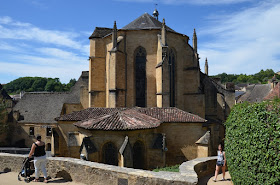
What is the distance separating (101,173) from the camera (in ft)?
23.3

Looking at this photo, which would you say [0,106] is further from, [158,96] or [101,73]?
[158,96]

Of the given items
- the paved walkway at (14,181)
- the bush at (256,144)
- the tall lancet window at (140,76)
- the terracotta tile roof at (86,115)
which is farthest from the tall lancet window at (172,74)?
the paved walkway at (14,181)

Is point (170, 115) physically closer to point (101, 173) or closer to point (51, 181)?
point (101, 173)

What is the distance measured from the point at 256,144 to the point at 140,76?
17.8m

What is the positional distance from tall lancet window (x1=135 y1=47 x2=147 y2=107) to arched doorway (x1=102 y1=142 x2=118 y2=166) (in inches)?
414

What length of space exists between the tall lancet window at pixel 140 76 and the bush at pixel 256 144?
15926 millimetres

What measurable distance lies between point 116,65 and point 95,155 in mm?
10890

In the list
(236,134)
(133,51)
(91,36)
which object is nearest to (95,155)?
(236,134)

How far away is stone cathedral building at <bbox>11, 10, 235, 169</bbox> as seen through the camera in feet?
43.2

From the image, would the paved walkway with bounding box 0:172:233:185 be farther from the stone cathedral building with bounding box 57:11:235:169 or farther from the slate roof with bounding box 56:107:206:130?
the slate roof with bounding box 56:107:206:130

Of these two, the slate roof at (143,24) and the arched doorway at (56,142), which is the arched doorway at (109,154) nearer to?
the arched doorway at (56,142)

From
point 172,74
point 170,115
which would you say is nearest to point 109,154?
point 170,115

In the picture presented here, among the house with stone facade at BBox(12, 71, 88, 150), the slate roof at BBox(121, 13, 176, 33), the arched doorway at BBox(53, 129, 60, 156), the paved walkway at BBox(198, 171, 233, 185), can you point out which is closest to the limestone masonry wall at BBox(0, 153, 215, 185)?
the paved walkway at BBox(198, 171, 233, 185)

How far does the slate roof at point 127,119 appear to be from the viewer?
13.1 m
